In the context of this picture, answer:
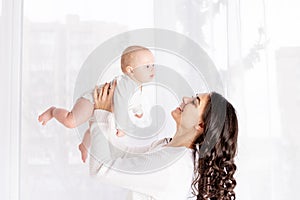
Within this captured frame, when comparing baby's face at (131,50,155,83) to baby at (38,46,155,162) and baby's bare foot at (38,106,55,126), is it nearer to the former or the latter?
baby at (38,46,155,162)

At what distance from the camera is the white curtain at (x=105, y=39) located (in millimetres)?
1198

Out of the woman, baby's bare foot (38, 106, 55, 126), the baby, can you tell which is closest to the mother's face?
the woman

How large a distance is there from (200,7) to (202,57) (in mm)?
143

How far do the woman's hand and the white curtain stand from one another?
0.33 m

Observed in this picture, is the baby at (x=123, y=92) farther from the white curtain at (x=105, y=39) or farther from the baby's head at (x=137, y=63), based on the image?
the white curtain at (x=105, y=39)

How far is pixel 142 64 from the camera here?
89cm

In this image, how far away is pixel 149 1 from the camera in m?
1.26

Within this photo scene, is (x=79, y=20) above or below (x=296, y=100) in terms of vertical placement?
above

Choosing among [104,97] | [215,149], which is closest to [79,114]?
[104,97]

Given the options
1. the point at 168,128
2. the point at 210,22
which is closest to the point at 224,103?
the point at 168,128

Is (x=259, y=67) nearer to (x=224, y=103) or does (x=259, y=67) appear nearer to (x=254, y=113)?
(x=254, y=113)

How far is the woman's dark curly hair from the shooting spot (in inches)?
37.9

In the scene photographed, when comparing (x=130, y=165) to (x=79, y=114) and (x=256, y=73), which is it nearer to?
(x=79, y=114)

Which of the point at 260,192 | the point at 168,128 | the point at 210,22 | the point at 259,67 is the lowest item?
the point at 260,192
